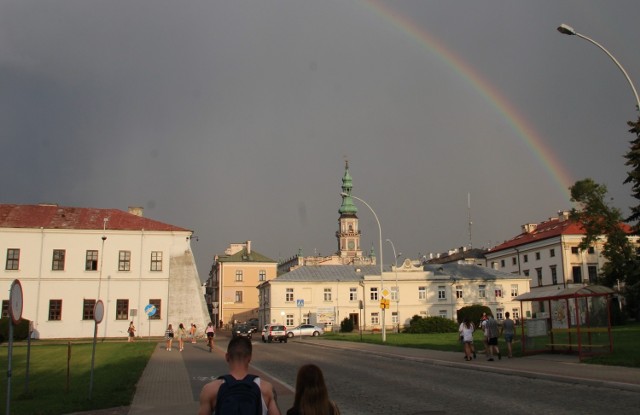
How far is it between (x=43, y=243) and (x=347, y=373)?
45.7m

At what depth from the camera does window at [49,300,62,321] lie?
5506cm

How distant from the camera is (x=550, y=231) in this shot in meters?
90.7

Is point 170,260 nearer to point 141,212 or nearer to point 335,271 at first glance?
point 141,212

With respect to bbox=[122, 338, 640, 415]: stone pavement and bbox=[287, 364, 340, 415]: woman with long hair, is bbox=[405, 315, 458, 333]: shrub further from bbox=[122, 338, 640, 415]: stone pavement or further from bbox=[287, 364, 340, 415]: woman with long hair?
bbox=[287, 364, 340, 415]: woman with long hair

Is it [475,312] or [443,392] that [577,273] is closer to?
[475,312]

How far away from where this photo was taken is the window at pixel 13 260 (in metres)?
55.3

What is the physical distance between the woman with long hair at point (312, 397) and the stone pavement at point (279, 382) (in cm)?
750

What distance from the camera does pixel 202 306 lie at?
59531mm

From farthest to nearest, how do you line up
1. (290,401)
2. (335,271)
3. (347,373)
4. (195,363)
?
(335,271) → (195,363) → (347,373) → (290,401)

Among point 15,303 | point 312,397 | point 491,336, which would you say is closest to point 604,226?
point 491,336

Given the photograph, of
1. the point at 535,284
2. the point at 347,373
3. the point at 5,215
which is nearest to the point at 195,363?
the point at 347,373

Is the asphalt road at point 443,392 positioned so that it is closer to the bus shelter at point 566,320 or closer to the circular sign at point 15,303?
the bus shelter at point 566,320

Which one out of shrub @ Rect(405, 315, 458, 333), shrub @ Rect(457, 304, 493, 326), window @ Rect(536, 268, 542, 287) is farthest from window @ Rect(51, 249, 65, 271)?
window @ Rect(536, 268, 542, 287)

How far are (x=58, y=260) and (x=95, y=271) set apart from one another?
3617 millimetres
